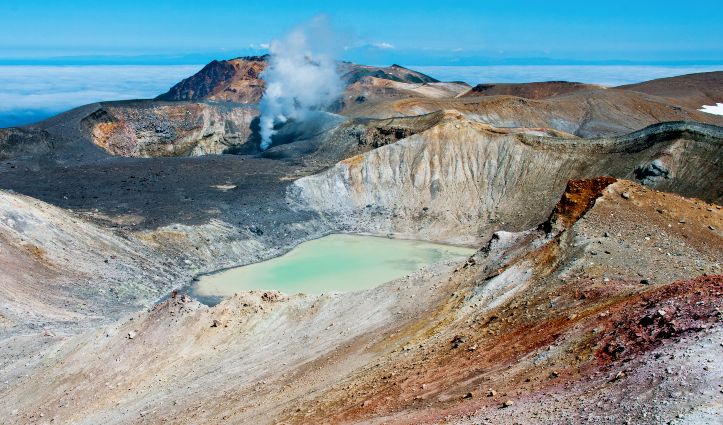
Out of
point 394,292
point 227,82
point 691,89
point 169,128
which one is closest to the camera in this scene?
point 394,292

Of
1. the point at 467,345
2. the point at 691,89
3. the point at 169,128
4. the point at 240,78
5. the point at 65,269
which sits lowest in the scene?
the point at 65,269

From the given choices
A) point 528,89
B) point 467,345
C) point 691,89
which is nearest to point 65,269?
point 467,345

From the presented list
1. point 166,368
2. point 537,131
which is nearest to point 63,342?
point 166,368

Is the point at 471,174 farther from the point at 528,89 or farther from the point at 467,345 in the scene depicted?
the point at 528,89

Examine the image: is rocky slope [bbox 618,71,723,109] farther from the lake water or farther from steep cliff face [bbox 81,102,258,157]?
the lake water

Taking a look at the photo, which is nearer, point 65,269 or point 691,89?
point 65,269

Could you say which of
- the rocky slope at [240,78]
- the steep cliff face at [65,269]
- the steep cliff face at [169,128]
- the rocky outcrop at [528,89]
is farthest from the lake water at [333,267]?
the rocky slope at [240,78]

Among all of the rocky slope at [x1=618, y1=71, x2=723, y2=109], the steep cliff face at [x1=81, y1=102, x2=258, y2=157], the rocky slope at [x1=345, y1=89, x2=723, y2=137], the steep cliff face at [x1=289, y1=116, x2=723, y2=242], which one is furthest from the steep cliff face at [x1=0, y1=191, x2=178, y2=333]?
the rocky slope at [x1=618, y1=71, x2=723, y2=109]
